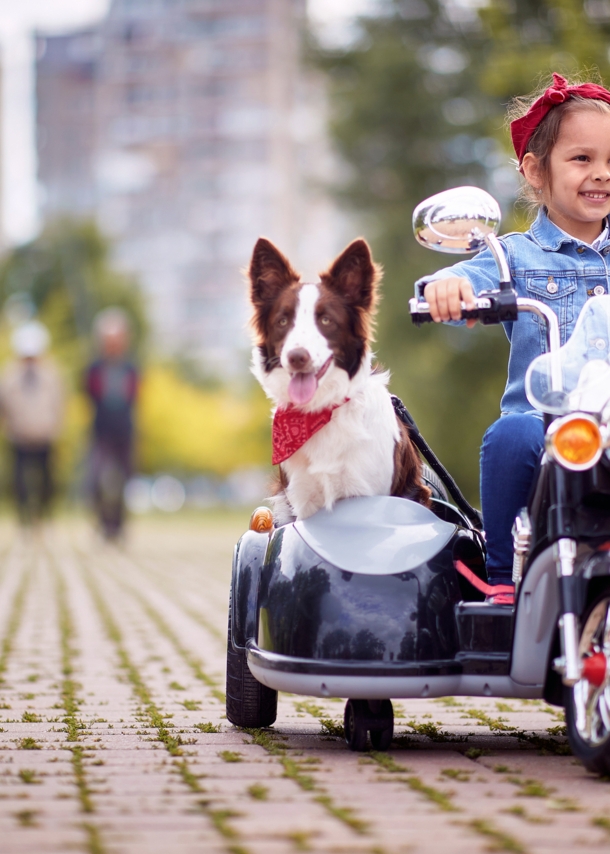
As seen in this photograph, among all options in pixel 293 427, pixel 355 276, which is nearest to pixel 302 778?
pixel 293 427

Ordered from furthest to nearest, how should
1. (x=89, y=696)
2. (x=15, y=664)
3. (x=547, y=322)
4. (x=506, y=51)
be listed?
(x=506, y=51) < (x=15, y=664) < (x=89, y=696) < (x=547, y=322)

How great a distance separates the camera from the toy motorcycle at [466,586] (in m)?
3.65

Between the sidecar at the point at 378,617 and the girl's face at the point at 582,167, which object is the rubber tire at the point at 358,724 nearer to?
the sidecar at the point at 378,617

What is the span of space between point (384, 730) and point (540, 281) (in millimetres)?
1466

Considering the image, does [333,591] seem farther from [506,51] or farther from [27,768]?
[506,51]

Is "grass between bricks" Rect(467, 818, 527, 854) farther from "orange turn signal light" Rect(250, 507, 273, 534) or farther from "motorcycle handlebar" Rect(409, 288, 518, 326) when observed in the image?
"orange turn signal light" Rect(250, 507, 273, 534)

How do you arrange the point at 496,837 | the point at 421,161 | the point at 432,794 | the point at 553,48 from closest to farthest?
the point at 496,837
the point at 432,794
the point at 553,48
the point at 421,161

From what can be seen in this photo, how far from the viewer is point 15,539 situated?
2059 cm

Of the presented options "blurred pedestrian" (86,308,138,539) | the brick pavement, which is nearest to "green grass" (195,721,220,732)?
the brick pavement

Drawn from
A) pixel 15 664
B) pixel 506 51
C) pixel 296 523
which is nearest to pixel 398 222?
pixel 506 51

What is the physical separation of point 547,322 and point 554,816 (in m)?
1.38

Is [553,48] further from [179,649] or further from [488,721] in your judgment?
[488,721]

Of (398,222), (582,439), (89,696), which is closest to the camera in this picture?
(582,439)

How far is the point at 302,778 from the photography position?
3.72 metres
